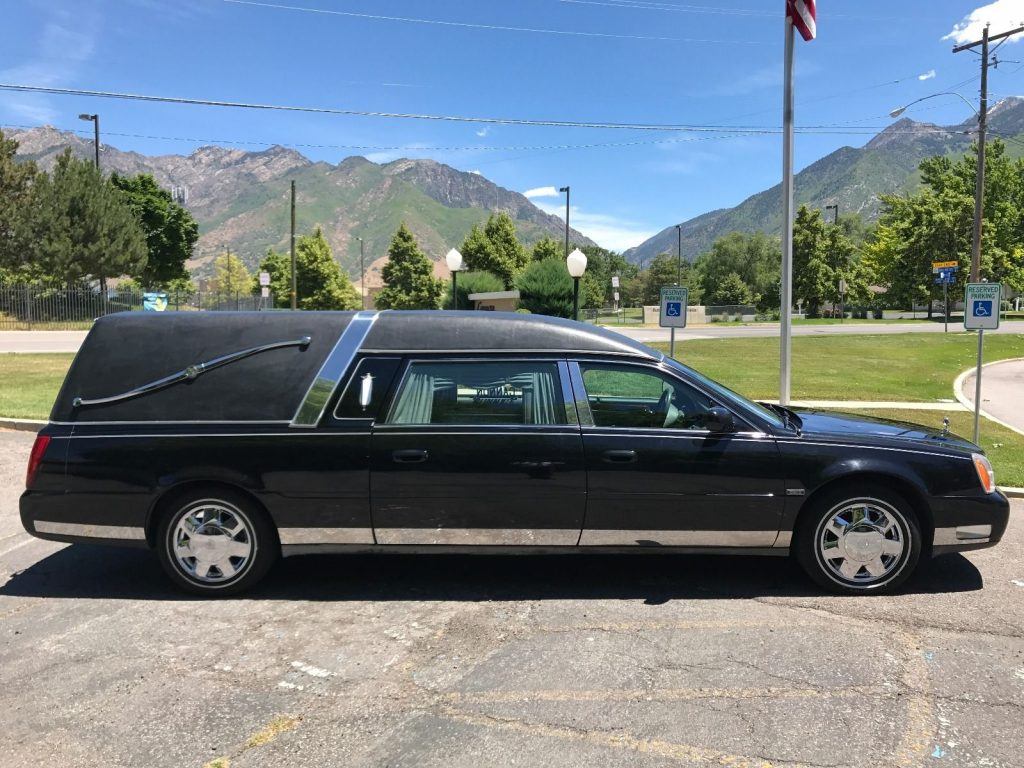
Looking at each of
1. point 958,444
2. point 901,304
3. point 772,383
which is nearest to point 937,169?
point 901,304

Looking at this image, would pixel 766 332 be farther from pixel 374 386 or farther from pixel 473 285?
pixel 374 386

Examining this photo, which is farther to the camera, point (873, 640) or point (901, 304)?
point (901, 304)

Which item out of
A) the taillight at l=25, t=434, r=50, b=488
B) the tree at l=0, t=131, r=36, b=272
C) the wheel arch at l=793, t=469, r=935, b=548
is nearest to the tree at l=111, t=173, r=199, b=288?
the tree at l=0, t=131, r=36, b=272

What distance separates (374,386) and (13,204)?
48417mm

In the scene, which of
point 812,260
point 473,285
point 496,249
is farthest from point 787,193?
point 812,260

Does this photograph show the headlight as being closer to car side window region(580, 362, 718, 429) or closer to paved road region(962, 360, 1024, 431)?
car side window region(580, 362, 718, 429)

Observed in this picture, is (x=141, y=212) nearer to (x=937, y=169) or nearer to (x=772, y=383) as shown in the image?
(x=772, y=383)

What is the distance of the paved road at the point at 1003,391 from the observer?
41.2 feet

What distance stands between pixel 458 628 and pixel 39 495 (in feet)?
8.87

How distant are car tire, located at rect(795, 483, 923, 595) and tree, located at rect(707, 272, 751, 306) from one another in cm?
9150

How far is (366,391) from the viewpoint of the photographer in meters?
4.27

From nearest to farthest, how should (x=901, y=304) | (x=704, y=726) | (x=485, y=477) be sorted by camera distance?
1. (x=704, y=726)
2. (x=485, y=477)
3. (x=901, y=304)

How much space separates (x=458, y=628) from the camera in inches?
152

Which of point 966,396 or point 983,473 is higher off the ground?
point 983,473
